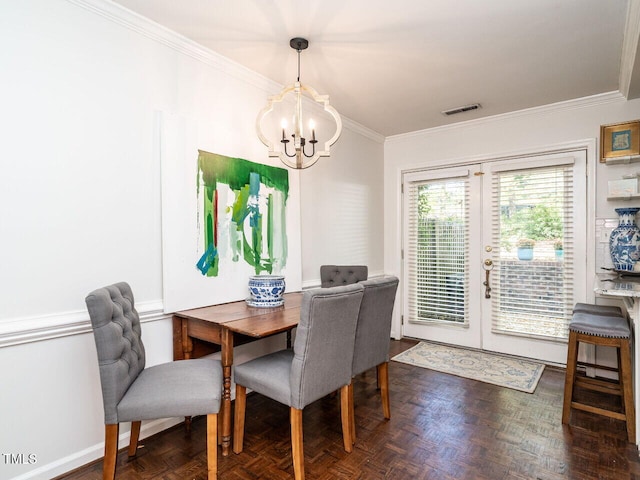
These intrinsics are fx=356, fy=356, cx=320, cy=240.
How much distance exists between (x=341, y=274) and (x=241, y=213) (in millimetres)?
1185

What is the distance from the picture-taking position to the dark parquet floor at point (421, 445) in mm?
1884

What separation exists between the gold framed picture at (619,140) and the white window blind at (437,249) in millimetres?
1255

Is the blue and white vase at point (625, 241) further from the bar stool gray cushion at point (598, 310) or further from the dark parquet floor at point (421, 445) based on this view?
the dark parquet floor at point (421, 445)

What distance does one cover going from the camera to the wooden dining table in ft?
6.54

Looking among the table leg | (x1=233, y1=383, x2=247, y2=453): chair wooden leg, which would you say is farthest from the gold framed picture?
(x1=233, y1=383, x2=247, y2=453): chair wooden leg

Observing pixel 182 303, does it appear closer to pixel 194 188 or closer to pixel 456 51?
pixel 194 188

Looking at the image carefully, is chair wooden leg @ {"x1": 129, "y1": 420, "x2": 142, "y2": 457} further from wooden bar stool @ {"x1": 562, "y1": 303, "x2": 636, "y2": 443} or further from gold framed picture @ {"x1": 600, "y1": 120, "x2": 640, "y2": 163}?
gold framed picture @ {"x1": 600, "y1": 120, "x2": 640, "y2": 163}

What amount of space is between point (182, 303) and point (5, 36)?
1.63 meters

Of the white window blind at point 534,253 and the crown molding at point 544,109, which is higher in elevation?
the crown molding at point 544,109

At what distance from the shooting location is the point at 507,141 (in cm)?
381

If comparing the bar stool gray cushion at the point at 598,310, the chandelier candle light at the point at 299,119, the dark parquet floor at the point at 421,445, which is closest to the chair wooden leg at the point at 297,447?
the dark parquet floor at the point at 421,445

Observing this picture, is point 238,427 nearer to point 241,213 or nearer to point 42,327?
point 42,327

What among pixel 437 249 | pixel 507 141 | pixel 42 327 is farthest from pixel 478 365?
pixel 42 327

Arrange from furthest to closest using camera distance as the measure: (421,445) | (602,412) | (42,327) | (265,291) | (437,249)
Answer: (437,249), (265,291), (602,412), (421,445), (42,327)
